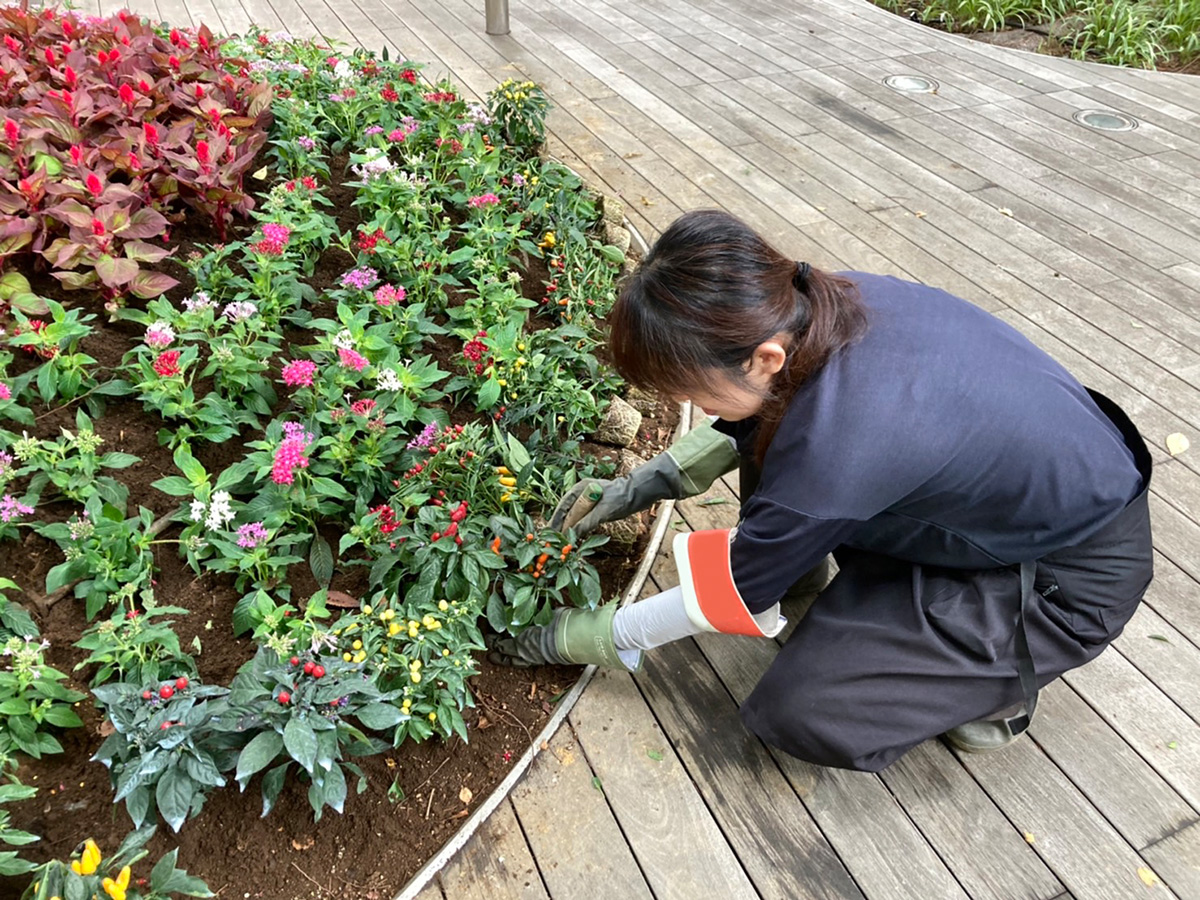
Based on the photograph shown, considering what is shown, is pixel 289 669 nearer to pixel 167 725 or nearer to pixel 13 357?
pixel 167 725

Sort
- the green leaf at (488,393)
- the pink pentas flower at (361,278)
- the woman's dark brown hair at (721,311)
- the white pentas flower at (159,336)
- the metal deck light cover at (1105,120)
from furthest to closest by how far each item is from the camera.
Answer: the metal deck light cover at (1105,120), the pink pentas flower at (361,278), the green leaf at (488,393), the white pentas flower at (159,336), the woman's dark brown hair at (721,311)

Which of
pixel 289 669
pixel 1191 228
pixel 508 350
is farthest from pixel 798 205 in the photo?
pixel 289 669

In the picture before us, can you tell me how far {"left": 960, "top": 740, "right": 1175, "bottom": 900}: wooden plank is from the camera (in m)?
1.59

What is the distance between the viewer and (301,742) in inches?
53.5

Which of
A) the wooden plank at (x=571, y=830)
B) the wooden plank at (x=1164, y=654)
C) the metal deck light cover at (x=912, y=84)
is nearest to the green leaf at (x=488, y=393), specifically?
the wooden plank at (x=571, y=830)

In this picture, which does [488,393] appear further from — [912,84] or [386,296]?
[912,84]

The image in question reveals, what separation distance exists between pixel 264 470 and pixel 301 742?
2.23 feet

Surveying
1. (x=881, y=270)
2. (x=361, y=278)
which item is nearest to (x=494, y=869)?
(x=361, y=278)

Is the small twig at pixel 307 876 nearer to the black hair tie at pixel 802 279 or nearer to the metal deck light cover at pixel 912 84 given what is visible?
the black hair tie at pixel 802 279

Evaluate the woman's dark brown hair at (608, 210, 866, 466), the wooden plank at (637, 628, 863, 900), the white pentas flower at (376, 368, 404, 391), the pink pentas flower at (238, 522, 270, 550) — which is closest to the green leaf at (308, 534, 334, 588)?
the pink pentas flower at (238, 522, 270, 550)

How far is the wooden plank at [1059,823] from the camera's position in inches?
62.5

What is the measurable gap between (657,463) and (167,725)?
1.14 metres

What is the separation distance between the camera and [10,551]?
1.80 metres

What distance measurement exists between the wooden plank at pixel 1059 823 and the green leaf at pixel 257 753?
1.38 metres
